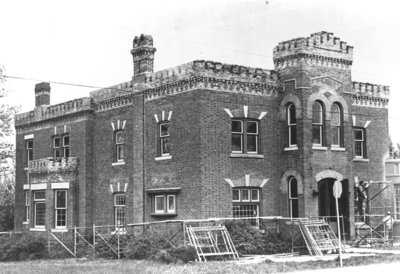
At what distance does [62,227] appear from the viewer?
123ft

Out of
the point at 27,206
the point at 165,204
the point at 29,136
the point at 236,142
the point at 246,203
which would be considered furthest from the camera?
the point at 29,136

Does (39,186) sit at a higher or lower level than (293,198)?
higher

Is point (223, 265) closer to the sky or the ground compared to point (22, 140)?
closer to the ground

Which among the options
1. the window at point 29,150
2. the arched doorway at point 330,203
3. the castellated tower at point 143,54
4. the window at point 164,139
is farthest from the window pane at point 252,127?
the window at point 29,150

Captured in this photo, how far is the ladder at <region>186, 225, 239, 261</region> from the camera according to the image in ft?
87.3

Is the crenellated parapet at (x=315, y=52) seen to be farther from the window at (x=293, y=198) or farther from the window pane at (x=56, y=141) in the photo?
the window pane at (x=56, y=141)

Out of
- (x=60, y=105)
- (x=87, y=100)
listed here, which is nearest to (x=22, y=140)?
(x=60, y=105)

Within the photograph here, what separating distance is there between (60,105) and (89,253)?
1276 centimetres

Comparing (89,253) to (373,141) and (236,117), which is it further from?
(373,141)

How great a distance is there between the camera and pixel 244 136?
31188mm

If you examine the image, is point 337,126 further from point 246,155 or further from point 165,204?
point 165,204

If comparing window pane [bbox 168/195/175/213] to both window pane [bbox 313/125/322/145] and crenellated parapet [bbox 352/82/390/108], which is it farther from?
crenellated parapet [bbox 352/82/390/108]

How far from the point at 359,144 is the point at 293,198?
23.3ft

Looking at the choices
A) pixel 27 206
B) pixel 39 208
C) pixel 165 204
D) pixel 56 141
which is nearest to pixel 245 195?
pixel 165 204
